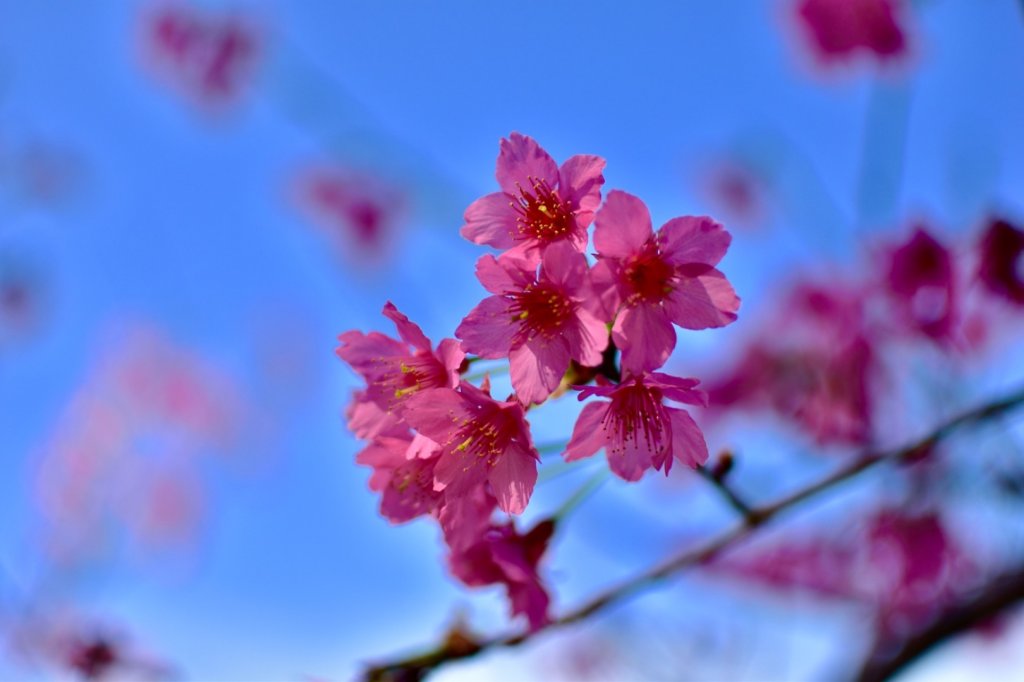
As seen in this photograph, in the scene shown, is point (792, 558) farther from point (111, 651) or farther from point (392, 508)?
point (392, 508)

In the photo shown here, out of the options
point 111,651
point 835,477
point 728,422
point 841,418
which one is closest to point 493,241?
point 835,477

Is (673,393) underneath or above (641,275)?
underneath

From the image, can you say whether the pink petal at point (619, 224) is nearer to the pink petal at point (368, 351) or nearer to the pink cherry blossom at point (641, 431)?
the pink cherry blossom at point (641, 431)

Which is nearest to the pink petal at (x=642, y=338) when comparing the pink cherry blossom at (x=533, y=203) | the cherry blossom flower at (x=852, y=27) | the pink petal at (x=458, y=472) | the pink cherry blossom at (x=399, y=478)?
the pink cherry blossom at (x=533, y=203)

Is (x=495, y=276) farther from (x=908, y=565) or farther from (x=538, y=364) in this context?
(x=908, y=565)

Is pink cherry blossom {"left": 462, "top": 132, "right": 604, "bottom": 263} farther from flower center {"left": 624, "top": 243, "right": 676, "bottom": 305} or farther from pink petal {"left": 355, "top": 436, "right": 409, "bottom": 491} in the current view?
pink petal {"left": 355, "top": 436, "right": 409, "bottom": 491}
